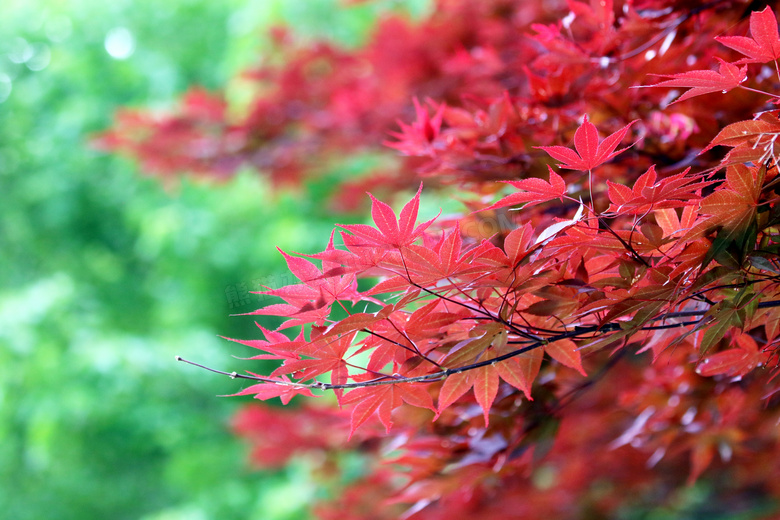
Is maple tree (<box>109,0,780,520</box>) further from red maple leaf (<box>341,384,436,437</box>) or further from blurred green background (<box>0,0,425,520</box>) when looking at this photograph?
blurred green background (<box>0,0,425,520</box>)

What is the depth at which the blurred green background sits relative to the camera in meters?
3.46

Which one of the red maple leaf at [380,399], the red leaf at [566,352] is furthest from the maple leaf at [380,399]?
the red leaf at [566,352]

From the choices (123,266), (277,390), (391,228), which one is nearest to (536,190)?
(391,228)

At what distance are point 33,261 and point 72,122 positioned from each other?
1121 mm

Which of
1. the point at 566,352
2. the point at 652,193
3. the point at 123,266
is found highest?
the point at 652,193

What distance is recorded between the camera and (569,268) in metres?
0.45

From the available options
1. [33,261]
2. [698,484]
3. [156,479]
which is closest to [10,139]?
[33,261]

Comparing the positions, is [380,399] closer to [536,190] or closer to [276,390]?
[276,390]

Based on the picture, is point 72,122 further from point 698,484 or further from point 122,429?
point 698,484

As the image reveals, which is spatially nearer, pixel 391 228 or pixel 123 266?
pixel 391 228

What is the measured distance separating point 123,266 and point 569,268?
16.3 feet

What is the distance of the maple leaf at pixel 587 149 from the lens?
1.25 feet

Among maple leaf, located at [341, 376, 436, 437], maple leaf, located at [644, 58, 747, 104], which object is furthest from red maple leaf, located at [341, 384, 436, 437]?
maple leaf, located at [644, 58, 747, 104]

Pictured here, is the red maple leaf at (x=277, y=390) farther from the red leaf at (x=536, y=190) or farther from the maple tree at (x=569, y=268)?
the red leaf at (x=536, y=190)
